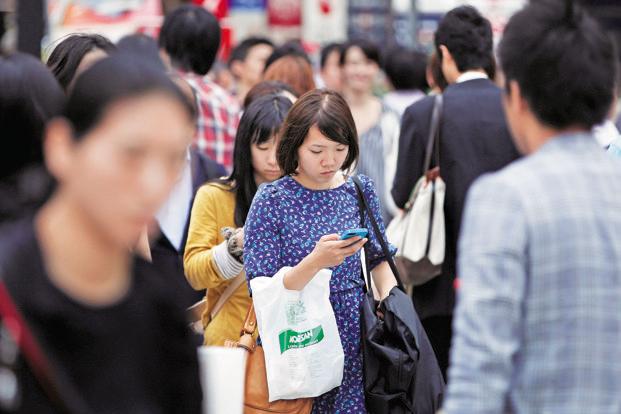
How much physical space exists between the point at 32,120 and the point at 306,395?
67.1 inches

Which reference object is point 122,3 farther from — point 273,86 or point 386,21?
point 386,21

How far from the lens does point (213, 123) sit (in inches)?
263

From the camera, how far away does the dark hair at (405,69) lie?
9031mm

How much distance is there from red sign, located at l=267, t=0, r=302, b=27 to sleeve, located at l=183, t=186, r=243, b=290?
18.1 metres

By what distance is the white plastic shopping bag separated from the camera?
12.9 feet

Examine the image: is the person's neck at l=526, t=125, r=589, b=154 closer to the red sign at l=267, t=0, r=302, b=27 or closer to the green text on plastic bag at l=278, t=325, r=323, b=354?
the green text on plastic bag at l=278, t=325, r=323, b=354

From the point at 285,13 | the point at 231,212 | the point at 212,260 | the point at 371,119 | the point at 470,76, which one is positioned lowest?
the point at 285,13

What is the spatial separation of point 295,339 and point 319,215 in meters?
0.48

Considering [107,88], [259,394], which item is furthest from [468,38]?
[107,88]

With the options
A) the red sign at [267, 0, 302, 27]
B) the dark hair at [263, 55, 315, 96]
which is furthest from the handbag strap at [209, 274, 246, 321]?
the red sign at [267, 0, 302, 27]

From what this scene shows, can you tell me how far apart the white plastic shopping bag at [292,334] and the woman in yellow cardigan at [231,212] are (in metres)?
0.50

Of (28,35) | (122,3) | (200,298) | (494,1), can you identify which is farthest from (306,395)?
(494,1)

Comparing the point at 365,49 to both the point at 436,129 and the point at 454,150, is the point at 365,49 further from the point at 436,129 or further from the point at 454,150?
the point at 454,150

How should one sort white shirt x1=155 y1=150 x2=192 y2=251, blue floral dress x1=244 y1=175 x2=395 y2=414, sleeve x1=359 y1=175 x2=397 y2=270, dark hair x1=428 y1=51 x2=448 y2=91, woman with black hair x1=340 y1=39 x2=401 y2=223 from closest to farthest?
1. blue floral dress x1=244 y1=175 x2=395 y2=414
2. sleeve x1=359 y1=175 x2=397 y2=270
3. white shirt x1=155 y1=150 x2=192 y2=251
4. dark hair x1=428 y1=51 x2=448 y2=91
5. woman with black hair x1=340 y1=39 x2=401 y2=223
